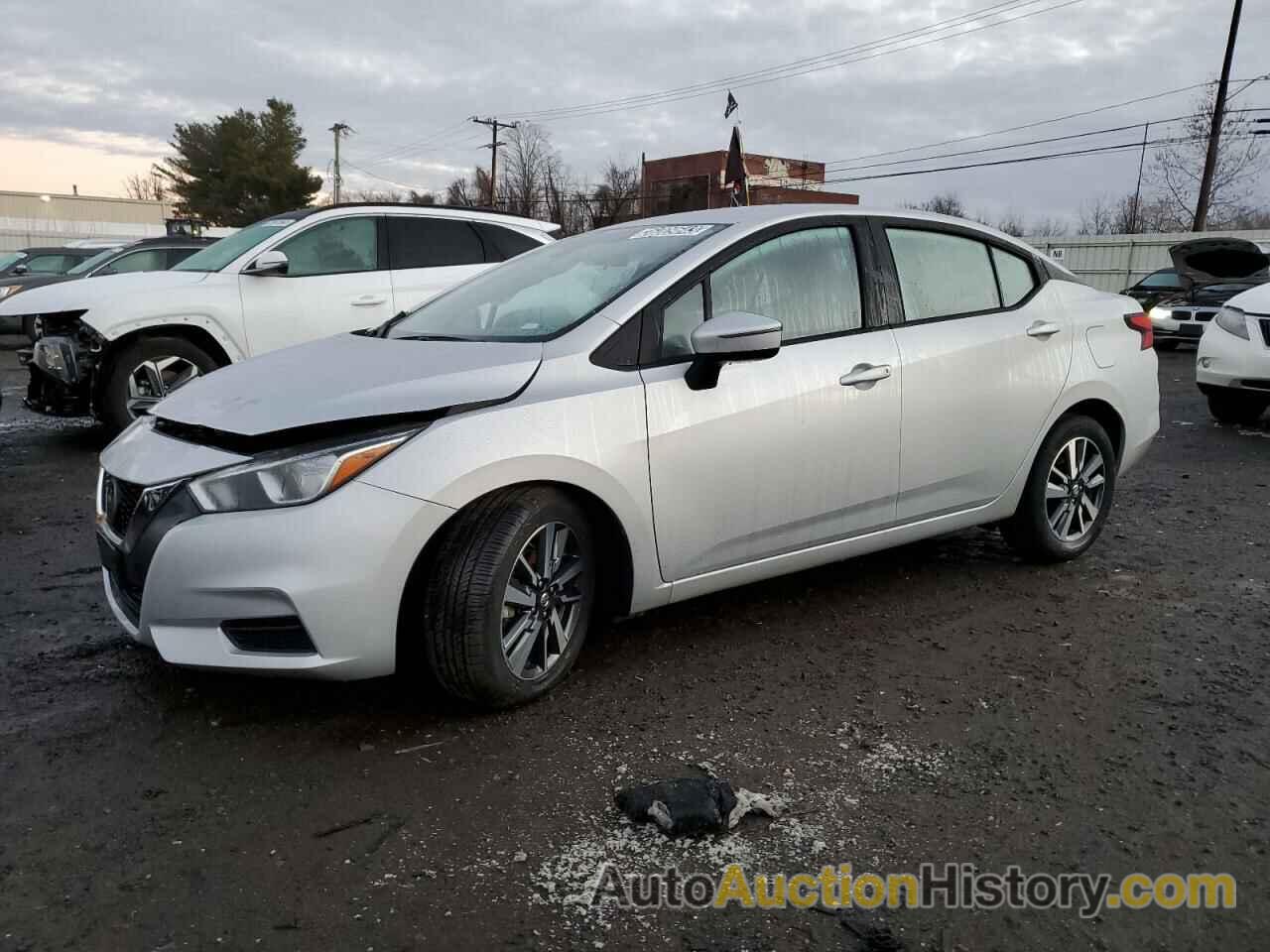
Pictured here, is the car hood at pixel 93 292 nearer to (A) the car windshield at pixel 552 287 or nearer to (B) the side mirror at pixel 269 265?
(B) the side mirror at pixel 269 265

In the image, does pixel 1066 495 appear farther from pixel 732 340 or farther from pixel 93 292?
pixel 93 292

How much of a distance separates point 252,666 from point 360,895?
813 millimetres

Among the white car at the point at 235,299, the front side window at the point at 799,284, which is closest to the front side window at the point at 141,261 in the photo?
the white car at the point at 235,299

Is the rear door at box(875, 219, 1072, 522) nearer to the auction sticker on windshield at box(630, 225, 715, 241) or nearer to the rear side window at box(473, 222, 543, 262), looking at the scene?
the auction sticker on windshield at box(630, 225, 715, 241)

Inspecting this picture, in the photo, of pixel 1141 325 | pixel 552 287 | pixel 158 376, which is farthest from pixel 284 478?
pixel 158 376

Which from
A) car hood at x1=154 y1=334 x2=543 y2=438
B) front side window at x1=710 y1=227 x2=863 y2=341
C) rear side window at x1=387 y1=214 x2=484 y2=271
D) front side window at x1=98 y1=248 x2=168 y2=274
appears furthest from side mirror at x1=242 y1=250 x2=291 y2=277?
front side window at x1=98 y1=248 x2=168 y2=274

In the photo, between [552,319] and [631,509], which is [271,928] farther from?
[552,319]

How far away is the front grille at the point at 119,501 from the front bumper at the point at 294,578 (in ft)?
0.62

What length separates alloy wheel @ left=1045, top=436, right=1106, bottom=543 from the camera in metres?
4.64

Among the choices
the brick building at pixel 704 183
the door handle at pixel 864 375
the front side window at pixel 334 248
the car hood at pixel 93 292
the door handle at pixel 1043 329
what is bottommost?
the door handle at pixel 864 375

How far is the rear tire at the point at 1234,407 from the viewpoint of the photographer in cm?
930

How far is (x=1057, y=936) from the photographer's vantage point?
219 cm

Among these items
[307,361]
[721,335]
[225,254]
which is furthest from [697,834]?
[225,254]

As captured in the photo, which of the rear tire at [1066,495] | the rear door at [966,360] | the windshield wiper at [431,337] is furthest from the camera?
the rear tire at [1066,495]
